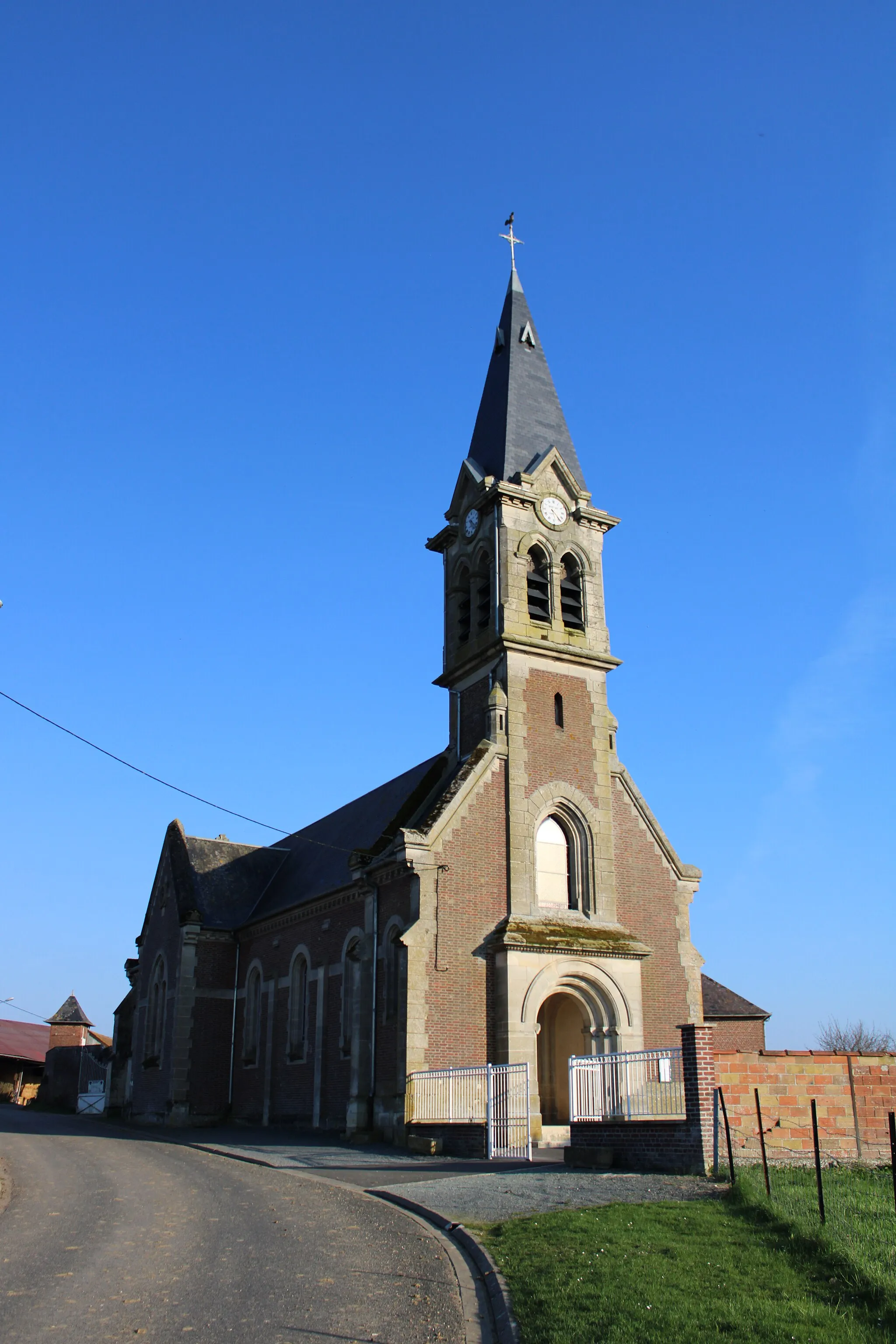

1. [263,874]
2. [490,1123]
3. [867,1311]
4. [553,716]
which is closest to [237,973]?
[263,874]

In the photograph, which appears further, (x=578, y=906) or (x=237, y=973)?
(x=237, y=973)

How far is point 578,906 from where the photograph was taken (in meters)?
26.6

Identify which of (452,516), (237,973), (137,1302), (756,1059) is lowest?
(137,1302)

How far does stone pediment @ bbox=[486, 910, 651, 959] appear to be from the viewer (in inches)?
965

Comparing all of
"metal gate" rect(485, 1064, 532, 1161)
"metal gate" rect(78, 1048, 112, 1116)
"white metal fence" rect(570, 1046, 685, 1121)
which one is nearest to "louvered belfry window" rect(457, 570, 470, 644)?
"metal gate" rect(485, 1064, 532, 1161)

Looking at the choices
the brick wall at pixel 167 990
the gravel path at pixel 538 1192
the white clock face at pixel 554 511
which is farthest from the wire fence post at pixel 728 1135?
the brick wall at pixel 167 990

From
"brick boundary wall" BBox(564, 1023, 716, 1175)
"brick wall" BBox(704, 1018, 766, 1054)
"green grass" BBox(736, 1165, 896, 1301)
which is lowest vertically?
"green grass" BBox(736, 1165, 896, 1301)

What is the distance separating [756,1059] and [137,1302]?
10.3 m

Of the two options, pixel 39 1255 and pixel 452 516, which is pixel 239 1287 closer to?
pixel 39 1255

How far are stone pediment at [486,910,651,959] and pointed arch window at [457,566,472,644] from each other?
27.4 ft

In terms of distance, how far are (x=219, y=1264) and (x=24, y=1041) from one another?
6527 centimetres

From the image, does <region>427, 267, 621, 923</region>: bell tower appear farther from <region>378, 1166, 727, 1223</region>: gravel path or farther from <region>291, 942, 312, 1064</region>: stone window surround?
<region>378, 1166, 727, 1223</region>: gravel path

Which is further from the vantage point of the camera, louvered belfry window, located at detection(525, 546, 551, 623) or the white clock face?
the white clock face

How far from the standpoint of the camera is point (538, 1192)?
14445 mm
